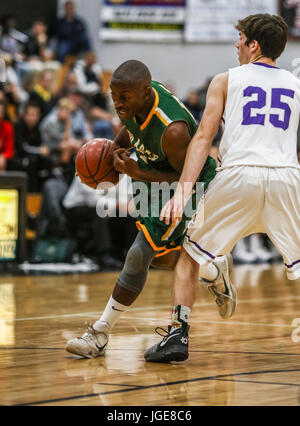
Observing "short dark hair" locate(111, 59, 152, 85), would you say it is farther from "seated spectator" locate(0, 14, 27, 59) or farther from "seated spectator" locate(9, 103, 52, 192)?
"seated spectator" locate(0, 14, 27, 59)

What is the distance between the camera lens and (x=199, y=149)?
4.32 m

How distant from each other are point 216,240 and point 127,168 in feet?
1.97

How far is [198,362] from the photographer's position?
4449mm

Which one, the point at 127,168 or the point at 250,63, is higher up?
the point at 250,63

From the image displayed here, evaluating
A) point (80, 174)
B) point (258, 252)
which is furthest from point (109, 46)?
point (80, 174)

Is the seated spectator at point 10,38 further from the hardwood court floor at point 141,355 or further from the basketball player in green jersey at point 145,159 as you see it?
the basketball player in green jersey at point 145,159

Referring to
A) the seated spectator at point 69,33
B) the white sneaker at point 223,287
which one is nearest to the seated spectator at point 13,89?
the seated spectator at point 69,33

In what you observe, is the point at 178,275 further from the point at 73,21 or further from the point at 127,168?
the point at 73,21

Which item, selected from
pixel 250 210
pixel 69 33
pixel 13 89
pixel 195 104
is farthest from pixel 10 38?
pixel 250 210

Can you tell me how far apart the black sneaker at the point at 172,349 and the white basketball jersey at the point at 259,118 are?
34.1 inches

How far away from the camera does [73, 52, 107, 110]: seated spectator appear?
1476 centimetres

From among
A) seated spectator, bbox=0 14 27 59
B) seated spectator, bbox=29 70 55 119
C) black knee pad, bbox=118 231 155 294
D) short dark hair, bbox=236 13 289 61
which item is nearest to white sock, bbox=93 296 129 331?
black knee pad, bbox=118 231 155 294

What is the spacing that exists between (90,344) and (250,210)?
1055 millimetres

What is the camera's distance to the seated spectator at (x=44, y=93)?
13359 mm
